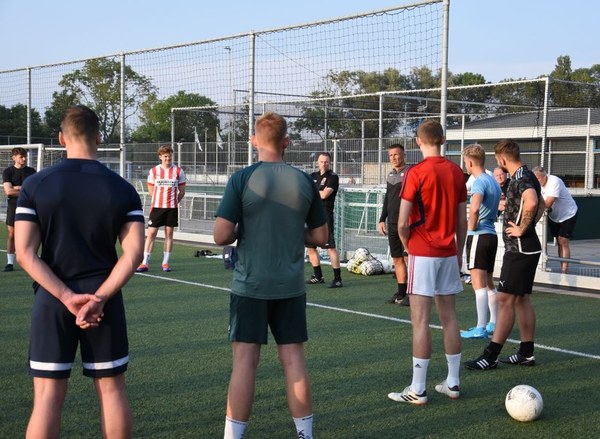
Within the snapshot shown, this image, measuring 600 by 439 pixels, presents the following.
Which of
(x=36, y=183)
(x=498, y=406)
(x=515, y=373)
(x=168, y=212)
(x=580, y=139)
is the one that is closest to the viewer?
(x=36, y=183)

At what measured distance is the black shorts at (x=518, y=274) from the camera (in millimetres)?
6266

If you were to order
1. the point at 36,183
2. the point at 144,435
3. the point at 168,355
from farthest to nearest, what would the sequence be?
1. the point at 168,355
2. the point at 144,435
3. the point at 36,183

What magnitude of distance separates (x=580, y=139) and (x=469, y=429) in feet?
70.2

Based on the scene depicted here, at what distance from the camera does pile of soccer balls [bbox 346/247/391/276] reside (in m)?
12.3

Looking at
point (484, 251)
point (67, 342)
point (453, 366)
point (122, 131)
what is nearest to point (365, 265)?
point (484, 251)

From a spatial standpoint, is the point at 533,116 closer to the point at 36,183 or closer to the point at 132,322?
the point at 132,322

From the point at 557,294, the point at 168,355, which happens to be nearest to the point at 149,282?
the point at 168,355

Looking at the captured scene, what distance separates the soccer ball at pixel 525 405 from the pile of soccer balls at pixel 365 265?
7153mm

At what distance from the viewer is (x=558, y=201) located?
493 inches

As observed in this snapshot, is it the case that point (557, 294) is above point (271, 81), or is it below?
below

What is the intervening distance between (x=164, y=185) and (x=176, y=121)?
26539 mm

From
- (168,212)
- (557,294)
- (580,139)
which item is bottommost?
(557,294)

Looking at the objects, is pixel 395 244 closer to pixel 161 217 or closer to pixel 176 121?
pixel 161 217

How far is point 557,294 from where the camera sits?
10703 mm
